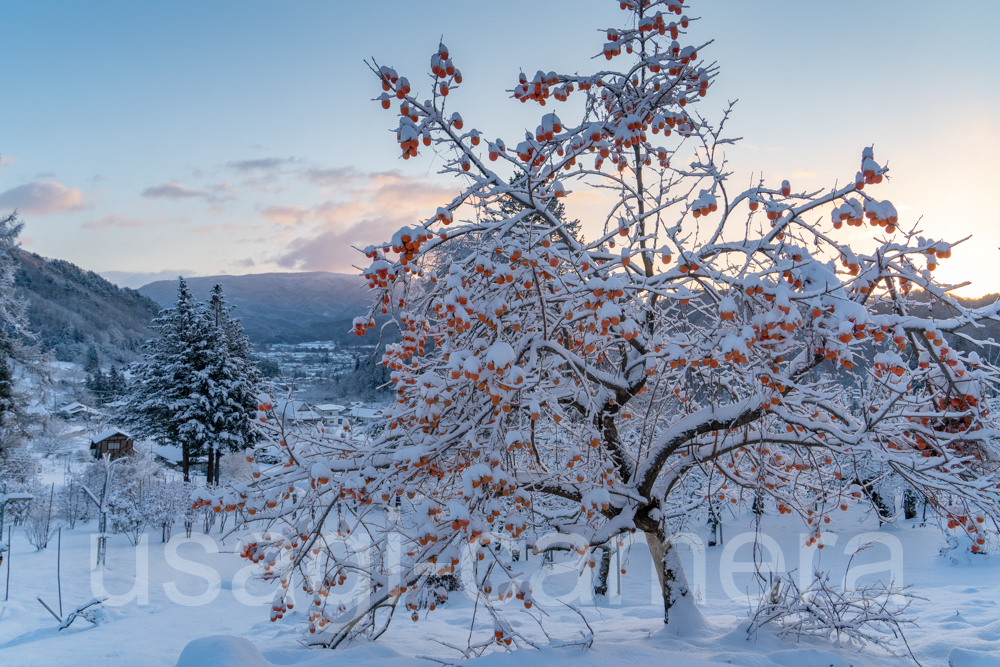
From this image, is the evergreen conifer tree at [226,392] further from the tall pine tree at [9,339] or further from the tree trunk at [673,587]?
the tree trunk at [673,587]

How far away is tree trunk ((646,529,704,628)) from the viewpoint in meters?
4.50

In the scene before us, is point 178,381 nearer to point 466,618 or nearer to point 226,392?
point 226,392

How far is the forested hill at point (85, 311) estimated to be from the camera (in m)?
79.4

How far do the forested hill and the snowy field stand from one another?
76.6 metres

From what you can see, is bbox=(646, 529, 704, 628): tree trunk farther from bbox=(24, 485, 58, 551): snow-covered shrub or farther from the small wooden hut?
the small wooden hut

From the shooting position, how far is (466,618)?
7133 millimetres

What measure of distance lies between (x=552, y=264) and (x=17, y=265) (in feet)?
63.0

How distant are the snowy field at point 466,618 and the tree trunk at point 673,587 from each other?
13 cm

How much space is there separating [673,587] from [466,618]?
140 inches

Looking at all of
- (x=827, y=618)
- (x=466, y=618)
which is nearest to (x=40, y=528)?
(x=466, y=618)

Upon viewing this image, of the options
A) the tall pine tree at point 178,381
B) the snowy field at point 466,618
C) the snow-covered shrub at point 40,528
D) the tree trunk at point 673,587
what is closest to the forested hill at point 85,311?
the tall pine tree at point 178,381

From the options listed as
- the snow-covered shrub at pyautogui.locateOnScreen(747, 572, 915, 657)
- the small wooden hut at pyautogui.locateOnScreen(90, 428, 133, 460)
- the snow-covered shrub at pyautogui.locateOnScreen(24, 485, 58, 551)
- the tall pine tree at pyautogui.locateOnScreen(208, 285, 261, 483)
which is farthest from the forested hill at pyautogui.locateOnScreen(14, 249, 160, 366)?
the snow-covered shrub at pyautogui.locateOnScreen(747, 572, 915, 657)

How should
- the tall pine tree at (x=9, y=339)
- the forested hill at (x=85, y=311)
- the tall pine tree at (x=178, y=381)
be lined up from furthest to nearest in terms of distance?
1. the forested hill at (x=85, y=311)
2. the tall pine tree at (x=178, y=381)
3. the tall pine tree at (x=9, y=339)

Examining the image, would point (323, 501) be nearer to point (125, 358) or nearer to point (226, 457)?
point (226, 457)
